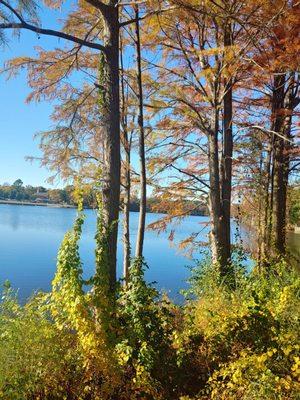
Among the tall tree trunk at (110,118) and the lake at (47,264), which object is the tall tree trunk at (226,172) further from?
the tall tree trunk at (110,118)

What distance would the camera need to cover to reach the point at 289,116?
11.2 meters

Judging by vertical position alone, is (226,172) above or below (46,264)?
above

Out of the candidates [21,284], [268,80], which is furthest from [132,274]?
[21,284]

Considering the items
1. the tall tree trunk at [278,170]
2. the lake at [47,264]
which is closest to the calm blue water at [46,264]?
the lake at [47,264]

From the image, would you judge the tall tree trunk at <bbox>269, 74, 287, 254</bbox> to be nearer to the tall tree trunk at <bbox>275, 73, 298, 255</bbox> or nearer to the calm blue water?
the tall tree trunk at <bbox>275, 73, 298, 255</bbox>

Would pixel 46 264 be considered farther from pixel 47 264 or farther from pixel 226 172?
pixel 226 172

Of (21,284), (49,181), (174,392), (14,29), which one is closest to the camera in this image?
(174,392)

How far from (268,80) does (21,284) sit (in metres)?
9.33

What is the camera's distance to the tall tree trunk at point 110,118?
201 inches

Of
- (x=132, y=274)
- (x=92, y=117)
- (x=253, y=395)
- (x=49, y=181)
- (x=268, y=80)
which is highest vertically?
(x=268, y=80)

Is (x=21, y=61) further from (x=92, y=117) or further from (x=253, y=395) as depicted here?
(x=253, y=395)

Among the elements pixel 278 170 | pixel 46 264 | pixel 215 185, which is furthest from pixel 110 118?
pixel 46 264

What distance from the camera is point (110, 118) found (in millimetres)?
5246

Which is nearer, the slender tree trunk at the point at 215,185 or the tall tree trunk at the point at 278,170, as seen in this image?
the slender tree trunk at the point at 215,185
